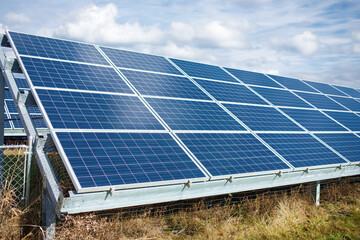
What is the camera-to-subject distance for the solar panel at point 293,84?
1877 centimetres

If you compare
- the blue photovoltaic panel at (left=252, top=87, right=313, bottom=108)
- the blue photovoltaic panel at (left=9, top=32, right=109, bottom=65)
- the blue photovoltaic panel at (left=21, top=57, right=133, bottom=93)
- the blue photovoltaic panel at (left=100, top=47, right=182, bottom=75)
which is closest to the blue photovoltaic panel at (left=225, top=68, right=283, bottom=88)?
the blue photovoltaic panel at (left=252, top=87, right=313, bottom=108)

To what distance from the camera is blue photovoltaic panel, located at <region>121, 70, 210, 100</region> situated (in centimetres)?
1133

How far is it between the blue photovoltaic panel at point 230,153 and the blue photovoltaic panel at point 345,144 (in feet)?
12.3

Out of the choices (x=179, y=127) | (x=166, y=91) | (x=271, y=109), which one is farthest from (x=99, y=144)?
(x=271, y=109)

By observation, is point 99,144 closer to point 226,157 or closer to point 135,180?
point 135,180

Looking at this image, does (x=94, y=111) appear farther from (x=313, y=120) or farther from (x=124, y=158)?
(x=313, y=120)

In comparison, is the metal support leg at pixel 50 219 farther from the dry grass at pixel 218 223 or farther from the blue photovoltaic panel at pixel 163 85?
the blue photovoltaic panel at pixel 163 85

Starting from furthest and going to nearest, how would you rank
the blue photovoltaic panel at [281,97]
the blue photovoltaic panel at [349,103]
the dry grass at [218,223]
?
the blue photovoltaic panel at [349,103] < the blue photovoltaic panel at [281,97] < the dry grass at [218,223]

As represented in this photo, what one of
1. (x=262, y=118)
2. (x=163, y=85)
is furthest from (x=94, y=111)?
(x=262, y=118)

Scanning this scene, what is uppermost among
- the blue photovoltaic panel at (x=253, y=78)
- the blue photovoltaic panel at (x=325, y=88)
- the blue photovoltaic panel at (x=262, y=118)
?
the blue photovoltaic panel at (x=325, y=88)

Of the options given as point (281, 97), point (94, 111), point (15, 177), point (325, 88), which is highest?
point (325, 88)

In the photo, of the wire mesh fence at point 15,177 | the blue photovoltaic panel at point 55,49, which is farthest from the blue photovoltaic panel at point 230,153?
the blue photovoltaic panel at point 55,49

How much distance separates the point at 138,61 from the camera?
522 inches

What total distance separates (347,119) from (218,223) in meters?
10.9
